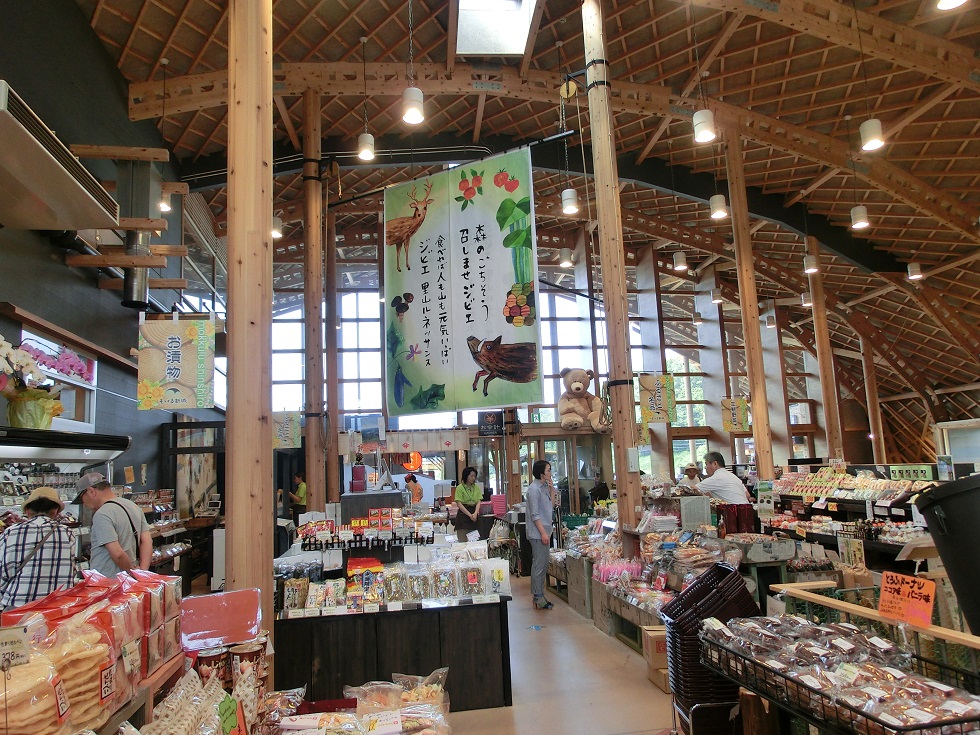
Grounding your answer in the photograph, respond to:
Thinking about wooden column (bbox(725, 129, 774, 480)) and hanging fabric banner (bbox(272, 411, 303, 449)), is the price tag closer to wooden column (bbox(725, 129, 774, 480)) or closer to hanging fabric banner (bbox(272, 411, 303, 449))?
hanging fabric banner (bbox(272, 411, 303, 449))

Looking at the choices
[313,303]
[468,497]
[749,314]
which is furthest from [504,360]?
[749,314]

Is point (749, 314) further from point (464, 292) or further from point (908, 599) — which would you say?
point (908, 599)

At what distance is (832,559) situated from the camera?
223 inches

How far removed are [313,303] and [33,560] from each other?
605 centimetres

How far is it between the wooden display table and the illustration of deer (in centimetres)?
287

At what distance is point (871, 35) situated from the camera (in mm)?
8219

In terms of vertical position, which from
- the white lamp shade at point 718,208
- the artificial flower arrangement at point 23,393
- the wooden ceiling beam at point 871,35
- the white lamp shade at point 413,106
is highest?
the wooden ceiling beam at point 871,35

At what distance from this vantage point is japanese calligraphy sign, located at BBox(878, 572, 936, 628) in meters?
2.03

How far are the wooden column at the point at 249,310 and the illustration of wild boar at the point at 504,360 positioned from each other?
6.67ft

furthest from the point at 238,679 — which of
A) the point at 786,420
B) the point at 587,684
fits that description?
the point at 786,420

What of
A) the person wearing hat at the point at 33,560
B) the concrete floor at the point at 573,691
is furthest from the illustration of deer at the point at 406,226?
the concrete floor at the point at 573,691

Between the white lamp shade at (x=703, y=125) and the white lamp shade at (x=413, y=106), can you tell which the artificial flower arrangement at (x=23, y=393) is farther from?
the white lamp shade at (x=703, y=125)

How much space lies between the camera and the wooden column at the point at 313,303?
29.9 ft

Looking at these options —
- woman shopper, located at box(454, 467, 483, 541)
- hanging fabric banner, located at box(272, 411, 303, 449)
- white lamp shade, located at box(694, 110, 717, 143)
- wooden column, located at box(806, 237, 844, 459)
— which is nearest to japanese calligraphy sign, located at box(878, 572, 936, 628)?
white lamp shade, located at box(694, 110, 717, 143)
